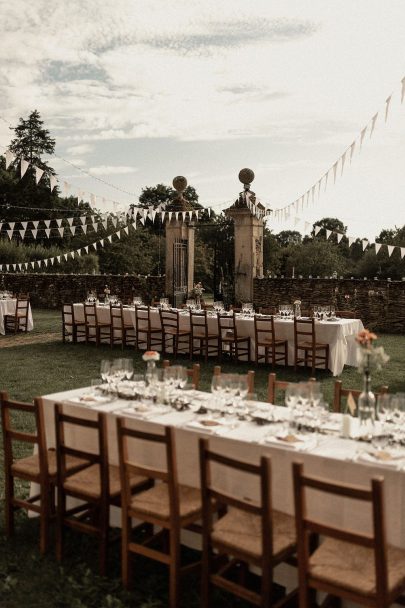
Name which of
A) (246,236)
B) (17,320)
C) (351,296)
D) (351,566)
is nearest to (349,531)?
(351,566)

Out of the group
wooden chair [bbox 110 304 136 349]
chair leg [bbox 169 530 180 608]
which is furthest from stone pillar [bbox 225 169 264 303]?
chair leg [bbox 169 530 180 608]

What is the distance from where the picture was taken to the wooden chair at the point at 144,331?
1131 cm

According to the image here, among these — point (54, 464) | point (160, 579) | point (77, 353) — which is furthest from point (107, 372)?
point (77, 353)

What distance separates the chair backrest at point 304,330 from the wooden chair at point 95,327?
4066 mm

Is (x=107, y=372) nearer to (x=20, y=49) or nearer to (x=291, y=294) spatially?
(x=20, y=49)

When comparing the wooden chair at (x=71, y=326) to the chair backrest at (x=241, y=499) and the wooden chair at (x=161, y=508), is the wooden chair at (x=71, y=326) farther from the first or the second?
the chair backrest at (x=241, y=499)

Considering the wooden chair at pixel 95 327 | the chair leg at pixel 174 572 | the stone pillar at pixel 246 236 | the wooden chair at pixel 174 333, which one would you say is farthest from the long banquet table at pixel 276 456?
the stone pillar at pixel 246 236

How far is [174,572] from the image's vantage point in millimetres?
3189

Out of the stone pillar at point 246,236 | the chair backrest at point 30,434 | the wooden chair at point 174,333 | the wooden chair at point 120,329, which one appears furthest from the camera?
the stone pillar at point 246,236

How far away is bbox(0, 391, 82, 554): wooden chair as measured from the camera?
379 cm

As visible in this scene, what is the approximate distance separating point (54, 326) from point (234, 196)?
5.68 m

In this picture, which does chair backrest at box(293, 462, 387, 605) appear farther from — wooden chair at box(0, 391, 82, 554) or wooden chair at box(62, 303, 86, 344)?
wooden chair at box(62, 303, 86, 344)

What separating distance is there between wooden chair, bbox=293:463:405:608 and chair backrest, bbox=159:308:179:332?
815 cm

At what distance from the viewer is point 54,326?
15.3 meters
